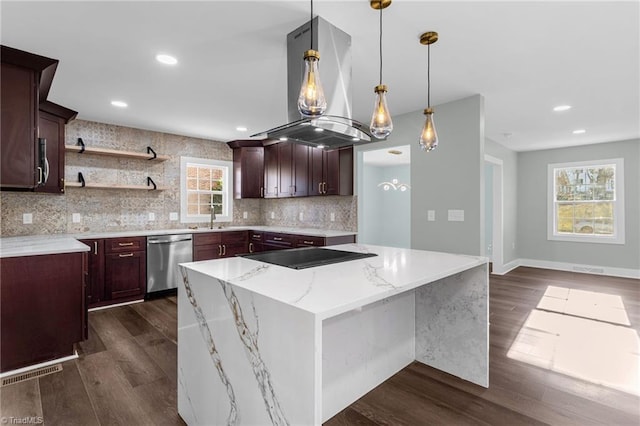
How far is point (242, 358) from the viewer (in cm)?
136

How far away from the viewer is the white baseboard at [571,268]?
561cm

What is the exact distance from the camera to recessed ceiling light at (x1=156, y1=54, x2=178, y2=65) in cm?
249

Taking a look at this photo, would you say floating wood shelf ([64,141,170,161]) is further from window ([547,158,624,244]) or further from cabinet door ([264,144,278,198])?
window ([547,158,624,244])

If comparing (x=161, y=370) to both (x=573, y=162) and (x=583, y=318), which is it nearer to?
(x=583, y=318)

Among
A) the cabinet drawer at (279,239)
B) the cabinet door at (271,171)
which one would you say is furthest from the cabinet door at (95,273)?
the cabinet door at (271,171)

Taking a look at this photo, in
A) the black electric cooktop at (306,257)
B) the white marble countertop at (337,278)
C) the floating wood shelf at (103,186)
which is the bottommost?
the white marble countertop at (337,278)

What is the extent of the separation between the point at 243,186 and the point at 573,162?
6.39 meters

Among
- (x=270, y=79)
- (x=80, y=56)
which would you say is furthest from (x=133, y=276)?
(x=270, y=79)

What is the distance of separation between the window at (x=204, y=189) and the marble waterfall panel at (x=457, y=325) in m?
4.01

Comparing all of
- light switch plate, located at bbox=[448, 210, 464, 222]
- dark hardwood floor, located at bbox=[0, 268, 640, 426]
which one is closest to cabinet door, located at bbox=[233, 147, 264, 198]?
dark hardwood floor, located at bbox=[0, 268, 640, 426]

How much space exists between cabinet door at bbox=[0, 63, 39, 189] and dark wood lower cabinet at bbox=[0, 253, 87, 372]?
679 millimetres

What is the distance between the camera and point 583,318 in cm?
352

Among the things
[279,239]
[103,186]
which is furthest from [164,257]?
[279,239]

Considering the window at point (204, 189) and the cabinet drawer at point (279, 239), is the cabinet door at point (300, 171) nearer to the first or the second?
the cabinet drawer at point (279, 239)
